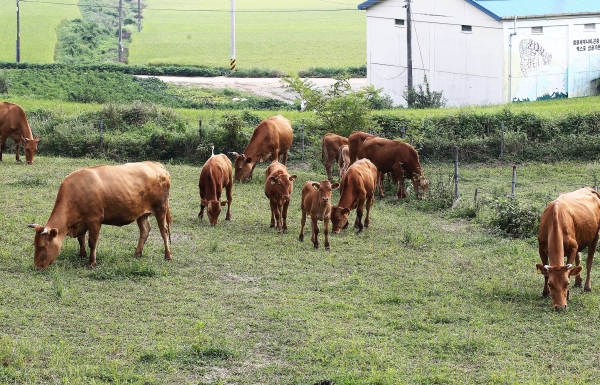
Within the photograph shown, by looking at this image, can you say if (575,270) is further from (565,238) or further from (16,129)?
(16,129)

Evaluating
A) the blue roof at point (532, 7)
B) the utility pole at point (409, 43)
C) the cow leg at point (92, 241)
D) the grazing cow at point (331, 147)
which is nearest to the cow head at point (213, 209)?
the cow leg at point (92, 241)

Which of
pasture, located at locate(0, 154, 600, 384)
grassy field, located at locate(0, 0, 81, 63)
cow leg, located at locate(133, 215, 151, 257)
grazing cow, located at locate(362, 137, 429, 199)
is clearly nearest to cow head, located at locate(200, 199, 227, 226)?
pasture, located at locate(0, 154, 600, 384)

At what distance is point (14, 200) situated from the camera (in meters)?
19.0

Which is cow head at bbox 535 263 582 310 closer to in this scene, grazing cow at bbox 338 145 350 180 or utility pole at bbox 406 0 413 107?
grazing cow at bbox 338 145 350 180

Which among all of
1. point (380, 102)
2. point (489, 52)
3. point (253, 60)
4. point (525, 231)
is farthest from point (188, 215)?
point (253, 60)

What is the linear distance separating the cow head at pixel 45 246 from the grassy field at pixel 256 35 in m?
34.9

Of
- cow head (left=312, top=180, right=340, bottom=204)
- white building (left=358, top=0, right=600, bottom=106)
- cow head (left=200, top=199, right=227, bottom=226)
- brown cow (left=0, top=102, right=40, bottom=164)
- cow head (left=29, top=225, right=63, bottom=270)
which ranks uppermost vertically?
white building (left=358, top=0, right=600, bottom=106)

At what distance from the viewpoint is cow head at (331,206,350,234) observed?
16891mm

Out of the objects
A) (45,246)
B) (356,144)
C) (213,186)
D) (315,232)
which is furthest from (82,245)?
(356,144)

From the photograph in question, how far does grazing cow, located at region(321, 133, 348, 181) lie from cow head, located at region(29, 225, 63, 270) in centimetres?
1063

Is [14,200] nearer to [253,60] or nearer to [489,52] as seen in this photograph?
[489,52]

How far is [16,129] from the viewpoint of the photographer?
80.1 ft

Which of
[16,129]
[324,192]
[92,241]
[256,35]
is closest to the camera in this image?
[92,241]

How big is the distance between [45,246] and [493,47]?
86.8 feet
